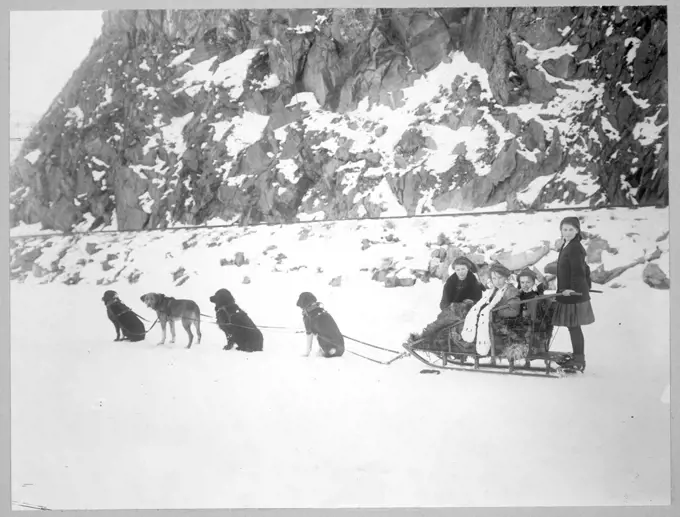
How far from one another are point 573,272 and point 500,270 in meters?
0.32

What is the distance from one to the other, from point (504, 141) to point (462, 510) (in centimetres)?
169

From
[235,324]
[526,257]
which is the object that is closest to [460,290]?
[526,257]

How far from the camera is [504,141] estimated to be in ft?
10.2

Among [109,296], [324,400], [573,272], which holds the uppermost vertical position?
[573,272]

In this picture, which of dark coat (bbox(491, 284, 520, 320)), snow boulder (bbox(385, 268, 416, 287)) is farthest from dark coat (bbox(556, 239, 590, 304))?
snow boulder (bbox(385, 268, 416, 287))

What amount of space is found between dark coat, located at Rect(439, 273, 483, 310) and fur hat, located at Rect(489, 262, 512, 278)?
3.7 inches

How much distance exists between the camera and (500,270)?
9.94ft

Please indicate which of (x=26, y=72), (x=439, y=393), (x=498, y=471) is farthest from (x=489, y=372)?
(x=26, y=72)

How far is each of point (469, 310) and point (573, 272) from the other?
498 millimetres

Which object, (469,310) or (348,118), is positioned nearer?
(469,310)

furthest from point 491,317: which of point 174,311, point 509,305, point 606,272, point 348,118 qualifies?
point 174,311

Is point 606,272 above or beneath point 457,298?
above

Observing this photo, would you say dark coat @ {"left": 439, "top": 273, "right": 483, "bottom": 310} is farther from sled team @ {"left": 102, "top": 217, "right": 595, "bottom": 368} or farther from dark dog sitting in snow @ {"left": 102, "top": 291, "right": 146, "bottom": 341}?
dark dog sitting in snow @ {"left": 102, "top": 291, "right": 146, "bottom": 341}

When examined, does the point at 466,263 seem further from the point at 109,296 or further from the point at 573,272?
the point at 109,296
